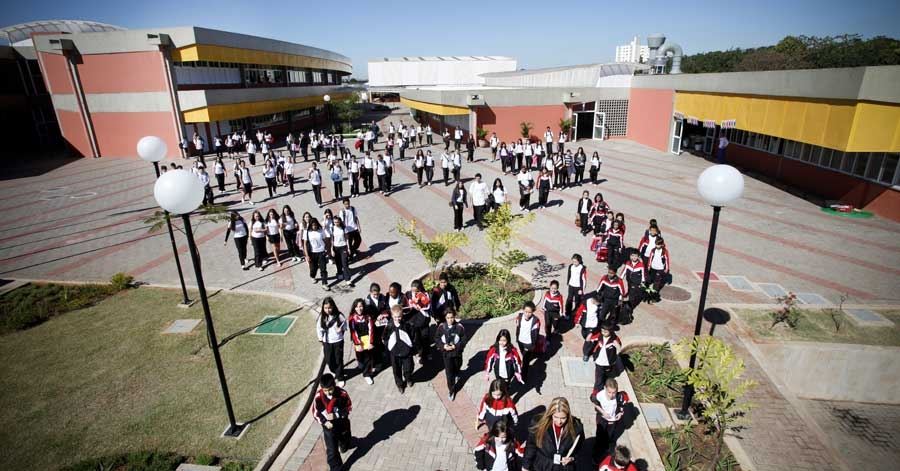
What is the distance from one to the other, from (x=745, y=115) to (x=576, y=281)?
1667 cm

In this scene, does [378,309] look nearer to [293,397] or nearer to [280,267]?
[293,397]

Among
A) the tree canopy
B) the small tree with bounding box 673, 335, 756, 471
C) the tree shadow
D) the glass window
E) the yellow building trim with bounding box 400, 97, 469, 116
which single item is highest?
the tree canopy

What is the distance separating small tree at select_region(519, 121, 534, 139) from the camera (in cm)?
2984

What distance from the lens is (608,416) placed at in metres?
5.71

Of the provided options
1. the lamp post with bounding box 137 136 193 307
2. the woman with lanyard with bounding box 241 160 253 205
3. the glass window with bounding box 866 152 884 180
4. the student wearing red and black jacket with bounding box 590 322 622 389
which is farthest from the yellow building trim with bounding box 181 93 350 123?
the glass window with bounding box 866 152 884 180

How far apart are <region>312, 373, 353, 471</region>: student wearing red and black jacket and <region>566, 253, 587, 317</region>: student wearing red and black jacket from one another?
4.97 m

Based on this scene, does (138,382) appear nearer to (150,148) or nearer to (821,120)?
(150,148)

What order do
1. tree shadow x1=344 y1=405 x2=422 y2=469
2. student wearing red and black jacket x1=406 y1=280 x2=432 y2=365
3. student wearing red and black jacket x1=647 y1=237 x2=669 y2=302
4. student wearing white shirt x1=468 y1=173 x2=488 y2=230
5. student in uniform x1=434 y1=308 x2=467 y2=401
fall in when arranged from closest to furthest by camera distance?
tree shadow x1=344 y1=405 x2=422 y2=469, student in uniform x1=434 y1=308 x2=467 y2=401, student wearing red and black jacket x1=406 y1=280 x2=432 y2=365, student wearing red and black jacket x1=647 y1=237 x2=669 y2=302, student wearing white shirt x1=468 y1=173 x2=488 y2=230

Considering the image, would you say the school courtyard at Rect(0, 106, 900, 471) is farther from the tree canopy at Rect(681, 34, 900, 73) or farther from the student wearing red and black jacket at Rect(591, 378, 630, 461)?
the tree canopy at Rect(681, 34, 900, 73)

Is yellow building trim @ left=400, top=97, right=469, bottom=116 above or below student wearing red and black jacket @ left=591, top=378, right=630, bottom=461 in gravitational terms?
above

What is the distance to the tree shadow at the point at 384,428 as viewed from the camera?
6.17 m

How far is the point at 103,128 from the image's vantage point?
1128 inches

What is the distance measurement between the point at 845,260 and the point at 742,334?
5750 millimetres

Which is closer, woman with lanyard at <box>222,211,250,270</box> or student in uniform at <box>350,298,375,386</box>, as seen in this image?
student in uniform at <box>350,298,375,386</box>
